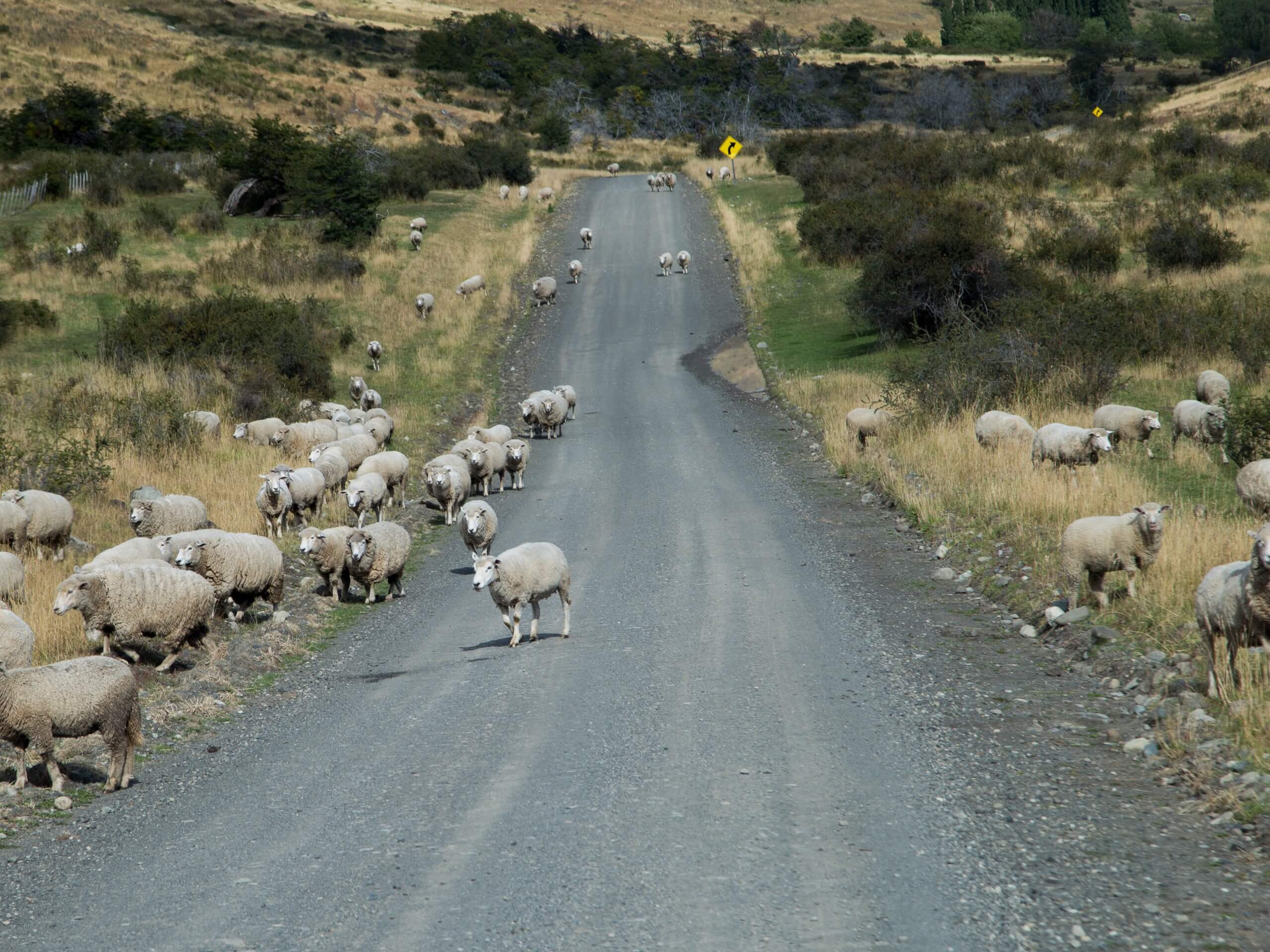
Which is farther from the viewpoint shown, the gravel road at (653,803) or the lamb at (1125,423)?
the lamb at (1125,423)

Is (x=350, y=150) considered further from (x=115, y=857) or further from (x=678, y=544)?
(x=115, y=857)

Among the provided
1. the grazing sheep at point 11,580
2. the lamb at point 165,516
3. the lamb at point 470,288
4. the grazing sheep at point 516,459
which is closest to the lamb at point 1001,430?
the grazing sheep at point 516,459

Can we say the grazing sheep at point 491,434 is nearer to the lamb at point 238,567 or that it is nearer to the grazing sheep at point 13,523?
the grazing sheep at point 13,523

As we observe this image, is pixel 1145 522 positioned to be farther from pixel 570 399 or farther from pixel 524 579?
pixel 570 399

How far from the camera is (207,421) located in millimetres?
22797

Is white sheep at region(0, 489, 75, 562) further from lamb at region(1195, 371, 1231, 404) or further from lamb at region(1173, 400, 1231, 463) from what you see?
lamb at region(1195, 371, 1231, 404)

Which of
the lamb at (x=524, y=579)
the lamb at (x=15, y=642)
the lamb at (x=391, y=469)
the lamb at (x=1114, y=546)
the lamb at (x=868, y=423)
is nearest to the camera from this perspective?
the lamb at (x=15, y=642)

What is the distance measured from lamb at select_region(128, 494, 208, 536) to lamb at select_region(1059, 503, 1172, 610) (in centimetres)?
1078

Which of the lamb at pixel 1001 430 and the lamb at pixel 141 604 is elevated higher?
the lamb at pixel 1001 430

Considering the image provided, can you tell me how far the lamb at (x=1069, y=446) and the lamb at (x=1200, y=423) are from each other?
7.40 feet

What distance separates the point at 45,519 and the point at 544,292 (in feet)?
88.4

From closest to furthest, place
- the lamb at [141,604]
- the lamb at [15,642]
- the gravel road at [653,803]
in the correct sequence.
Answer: the gravel road at [653,803] → the lamb at [15,642] → the lamb at [141,604]

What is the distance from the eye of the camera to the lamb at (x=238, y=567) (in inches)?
501

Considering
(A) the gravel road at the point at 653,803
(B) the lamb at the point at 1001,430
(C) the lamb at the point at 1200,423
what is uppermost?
(C) the lamb at the point at 1200,423
